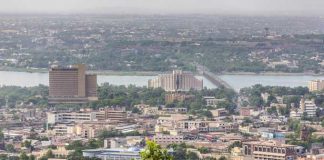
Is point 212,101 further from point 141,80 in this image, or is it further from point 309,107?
point 141,80

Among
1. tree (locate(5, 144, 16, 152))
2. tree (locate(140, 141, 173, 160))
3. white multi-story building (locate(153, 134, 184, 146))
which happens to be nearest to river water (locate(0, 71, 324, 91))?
white multi-story building (locate(153, 134, 184, 146))

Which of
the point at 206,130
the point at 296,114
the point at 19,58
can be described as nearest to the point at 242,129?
the point at 206,130

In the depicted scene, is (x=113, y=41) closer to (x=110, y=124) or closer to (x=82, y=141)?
(x=110, y=124)

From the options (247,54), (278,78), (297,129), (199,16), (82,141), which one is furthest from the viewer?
(199,16)

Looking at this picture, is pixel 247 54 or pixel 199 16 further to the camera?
pixel 199 16

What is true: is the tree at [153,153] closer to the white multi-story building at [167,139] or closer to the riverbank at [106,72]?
the white multi-story building at [167,139]

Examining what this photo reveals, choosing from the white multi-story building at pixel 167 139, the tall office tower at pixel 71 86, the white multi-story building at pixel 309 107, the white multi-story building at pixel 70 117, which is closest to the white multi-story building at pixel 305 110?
the white multi-story building at pixel 309 107

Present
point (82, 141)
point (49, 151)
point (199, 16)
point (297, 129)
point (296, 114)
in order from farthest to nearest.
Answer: point (199, 16) < point (296, 114) < point (297, 129) < point (82, 141) < point (49, 151)
